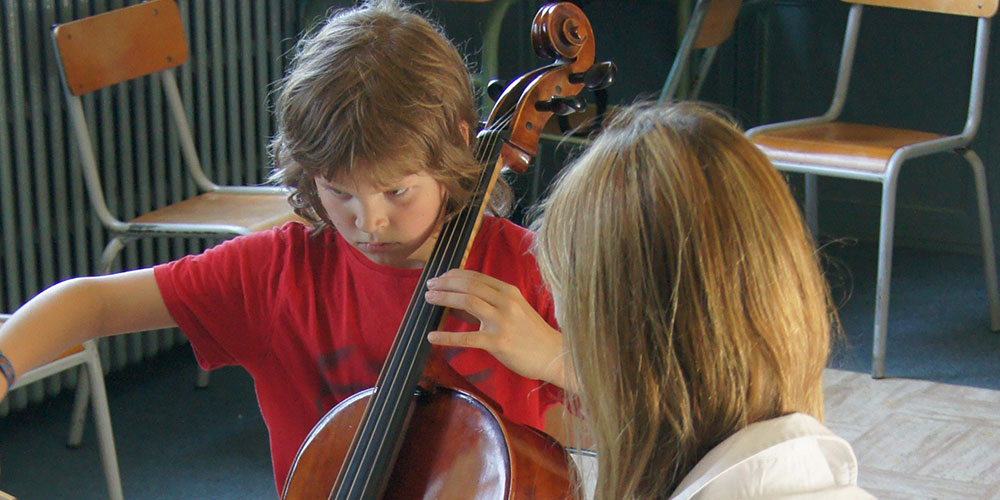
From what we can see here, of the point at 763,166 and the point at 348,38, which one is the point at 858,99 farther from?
the point at 763,166

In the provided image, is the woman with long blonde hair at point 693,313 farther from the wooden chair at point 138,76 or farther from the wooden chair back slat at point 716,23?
the wooden chair back slat at point 716,23

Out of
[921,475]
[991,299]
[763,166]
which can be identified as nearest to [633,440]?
[763,166]

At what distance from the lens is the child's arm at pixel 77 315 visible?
108 cm

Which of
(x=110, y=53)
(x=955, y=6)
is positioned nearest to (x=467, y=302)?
(x=110, y=53)

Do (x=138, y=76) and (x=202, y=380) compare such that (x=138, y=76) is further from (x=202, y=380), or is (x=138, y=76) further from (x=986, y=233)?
(x=986, y=233)

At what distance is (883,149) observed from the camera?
2.49m

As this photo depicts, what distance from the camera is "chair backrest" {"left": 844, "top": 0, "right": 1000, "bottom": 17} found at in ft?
8.23

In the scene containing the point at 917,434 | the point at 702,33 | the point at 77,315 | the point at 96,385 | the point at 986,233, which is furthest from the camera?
the point at 702,33

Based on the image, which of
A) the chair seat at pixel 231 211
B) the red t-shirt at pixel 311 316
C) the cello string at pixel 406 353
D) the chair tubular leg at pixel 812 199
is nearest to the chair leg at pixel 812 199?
the chair tubular leg at pixel 812 199

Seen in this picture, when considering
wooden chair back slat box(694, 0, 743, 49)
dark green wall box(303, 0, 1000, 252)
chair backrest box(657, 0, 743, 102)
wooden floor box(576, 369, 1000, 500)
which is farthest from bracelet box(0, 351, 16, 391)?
dark green wall box(303, 0, 1000, 252)

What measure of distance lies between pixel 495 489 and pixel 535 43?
50cm

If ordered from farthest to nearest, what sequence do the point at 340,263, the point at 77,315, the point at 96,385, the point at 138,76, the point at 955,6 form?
the point at 955,6, the point at 138,76, the point at 96,385, the point at 340,263, the point at 77,315

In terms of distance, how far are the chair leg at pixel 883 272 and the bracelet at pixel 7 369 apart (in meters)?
1.81

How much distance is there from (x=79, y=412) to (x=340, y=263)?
1261 mm
